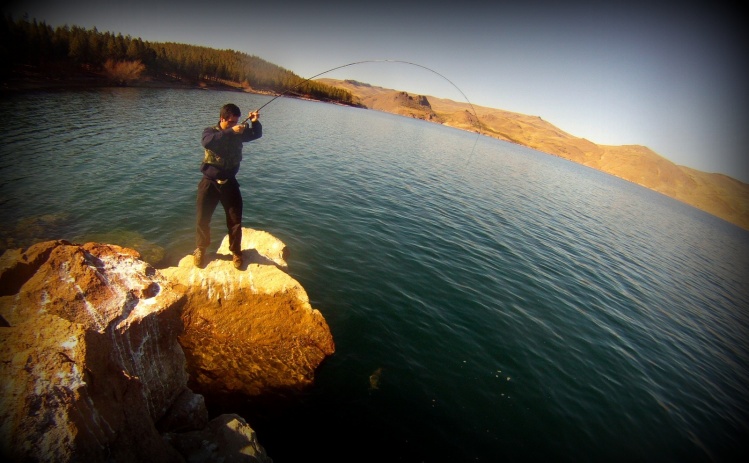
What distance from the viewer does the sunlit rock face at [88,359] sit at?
2.78 metres

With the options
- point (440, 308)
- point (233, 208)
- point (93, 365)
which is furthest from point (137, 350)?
point (440, 308)

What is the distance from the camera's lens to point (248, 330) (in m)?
7.03

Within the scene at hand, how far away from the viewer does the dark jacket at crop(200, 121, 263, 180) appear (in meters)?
6.19

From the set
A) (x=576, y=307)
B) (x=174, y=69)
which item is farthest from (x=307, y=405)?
(x=174, y=69)

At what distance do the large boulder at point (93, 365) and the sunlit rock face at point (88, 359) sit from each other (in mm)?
11

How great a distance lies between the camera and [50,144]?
59.3 ft

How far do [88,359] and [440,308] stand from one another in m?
8.79

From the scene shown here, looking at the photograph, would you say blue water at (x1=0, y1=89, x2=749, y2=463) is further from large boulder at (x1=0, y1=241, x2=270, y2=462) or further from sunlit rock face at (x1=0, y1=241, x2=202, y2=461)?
sunlit rock face at (x1=0, y1=241, x2=202, y2=461)

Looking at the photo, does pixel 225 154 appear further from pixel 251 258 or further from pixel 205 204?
pixel 251 258

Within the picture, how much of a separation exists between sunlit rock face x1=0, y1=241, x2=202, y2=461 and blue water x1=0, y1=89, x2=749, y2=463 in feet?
7.18

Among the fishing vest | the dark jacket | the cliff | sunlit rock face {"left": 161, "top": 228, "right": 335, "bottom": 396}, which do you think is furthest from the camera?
sunlit rock face {"left": 161, "top": 228, "right": 335, "bottom": 396}

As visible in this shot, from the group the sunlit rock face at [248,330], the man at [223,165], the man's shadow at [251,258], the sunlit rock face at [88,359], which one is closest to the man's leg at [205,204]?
the man at [223,165]

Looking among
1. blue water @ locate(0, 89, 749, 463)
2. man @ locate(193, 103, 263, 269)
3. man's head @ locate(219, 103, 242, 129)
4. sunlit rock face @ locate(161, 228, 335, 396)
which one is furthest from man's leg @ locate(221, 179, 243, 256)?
blue water @ locate(0, 89, 749, 463)

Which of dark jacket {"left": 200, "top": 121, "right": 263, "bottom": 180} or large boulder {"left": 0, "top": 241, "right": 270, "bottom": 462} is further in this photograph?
dark jacket {"left": 200, "top": 121, "right": 263, "bottom": 180}
